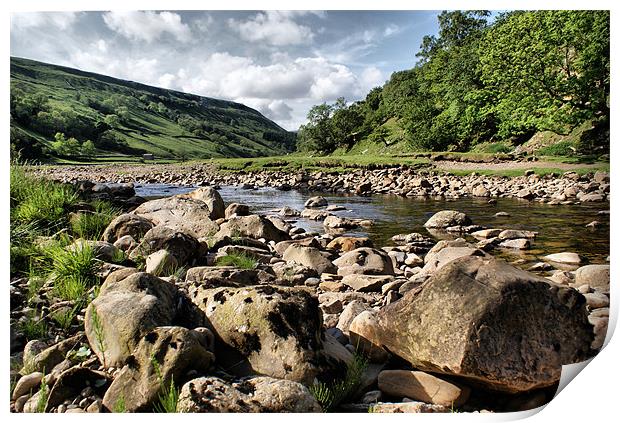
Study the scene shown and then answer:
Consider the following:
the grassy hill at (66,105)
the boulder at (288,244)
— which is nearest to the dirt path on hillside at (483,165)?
the boulder at (288,244)

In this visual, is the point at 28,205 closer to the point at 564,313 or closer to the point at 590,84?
the point at 564,313

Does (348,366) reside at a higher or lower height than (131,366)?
lower

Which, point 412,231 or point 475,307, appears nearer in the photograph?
point 475,307

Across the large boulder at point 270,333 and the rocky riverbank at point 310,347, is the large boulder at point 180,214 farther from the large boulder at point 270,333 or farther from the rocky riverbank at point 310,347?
the large boulder at point 270,333

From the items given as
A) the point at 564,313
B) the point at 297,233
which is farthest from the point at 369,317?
the point at 297,233

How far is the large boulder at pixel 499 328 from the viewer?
7.43 feet

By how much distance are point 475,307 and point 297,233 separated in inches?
235

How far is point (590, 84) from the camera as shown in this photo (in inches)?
139

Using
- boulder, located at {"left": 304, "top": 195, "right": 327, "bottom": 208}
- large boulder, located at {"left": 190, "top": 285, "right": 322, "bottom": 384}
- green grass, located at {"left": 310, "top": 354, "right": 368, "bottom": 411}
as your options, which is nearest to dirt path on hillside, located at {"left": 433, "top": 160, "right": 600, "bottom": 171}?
boulder, located at {"left": 304, "top": 195, "right": 327, "bottom": 208}

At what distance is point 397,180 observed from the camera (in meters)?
17.0

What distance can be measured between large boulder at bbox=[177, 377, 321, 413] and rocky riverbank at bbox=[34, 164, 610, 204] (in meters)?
2.88

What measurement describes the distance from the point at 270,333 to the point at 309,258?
317 centimetres
